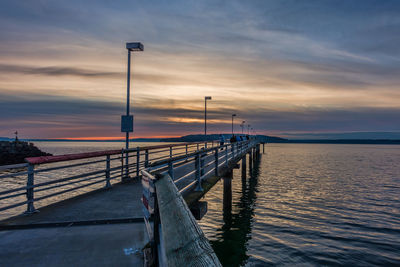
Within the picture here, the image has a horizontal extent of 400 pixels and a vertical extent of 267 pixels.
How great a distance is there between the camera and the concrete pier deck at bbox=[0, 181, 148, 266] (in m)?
4.05

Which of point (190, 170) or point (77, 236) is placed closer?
point (77, 236)

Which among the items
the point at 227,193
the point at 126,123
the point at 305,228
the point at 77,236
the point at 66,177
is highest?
the point at 126,123

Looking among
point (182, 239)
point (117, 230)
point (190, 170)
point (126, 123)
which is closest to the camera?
point (182, 239)

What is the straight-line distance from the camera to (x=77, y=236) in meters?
4.92

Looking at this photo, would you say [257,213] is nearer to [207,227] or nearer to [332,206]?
[207,227]

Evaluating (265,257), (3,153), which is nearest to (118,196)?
(265,257)

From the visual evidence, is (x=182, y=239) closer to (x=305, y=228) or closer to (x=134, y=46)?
(x=305, y=228)

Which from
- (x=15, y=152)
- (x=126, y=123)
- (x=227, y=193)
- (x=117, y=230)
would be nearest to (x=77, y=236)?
(x=117, y=230)

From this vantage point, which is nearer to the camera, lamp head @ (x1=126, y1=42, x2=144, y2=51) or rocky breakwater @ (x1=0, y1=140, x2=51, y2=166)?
lamp head @ (x1=126, y1=42, x2=144, y2=51)

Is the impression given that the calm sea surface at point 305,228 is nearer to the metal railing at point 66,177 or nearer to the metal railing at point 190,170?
the metal railing at point 190,170

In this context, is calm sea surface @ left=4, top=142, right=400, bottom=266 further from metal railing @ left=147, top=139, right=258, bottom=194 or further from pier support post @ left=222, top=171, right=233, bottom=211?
metal railing @ left=147, top=139, right=258, bottom=194

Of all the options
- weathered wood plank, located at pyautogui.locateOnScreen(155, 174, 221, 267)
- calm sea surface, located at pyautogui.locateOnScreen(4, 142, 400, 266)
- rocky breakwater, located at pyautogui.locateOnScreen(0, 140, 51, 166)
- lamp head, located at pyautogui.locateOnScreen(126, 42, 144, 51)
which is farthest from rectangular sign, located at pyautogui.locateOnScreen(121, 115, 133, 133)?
rocky breakwater, located at pyautogui.locateOnScreen(0, 140, 51, 166)

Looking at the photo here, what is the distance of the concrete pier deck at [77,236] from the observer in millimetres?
4051

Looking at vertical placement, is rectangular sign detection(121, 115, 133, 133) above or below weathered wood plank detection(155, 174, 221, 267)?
above
